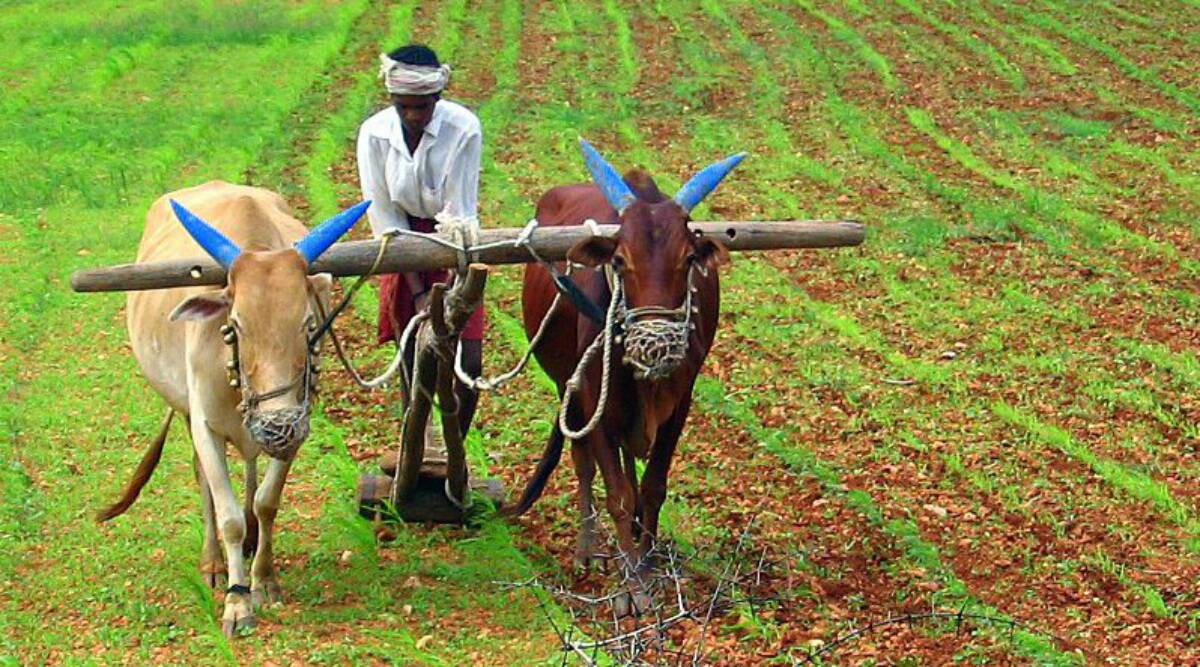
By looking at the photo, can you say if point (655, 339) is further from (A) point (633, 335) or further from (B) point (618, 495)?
(B) point (618, 495)

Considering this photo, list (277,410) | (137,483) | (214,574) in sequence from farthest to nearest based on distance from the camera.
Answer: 1. (137,483)
2. (214,574)
3. (277,410)

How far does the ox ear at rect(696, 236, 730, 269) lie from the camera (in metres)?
6.47

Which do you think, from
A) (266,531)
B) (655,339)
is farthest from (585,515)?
(655,339)

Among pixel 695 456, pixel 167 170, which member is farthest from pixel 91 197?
pixel 695 456

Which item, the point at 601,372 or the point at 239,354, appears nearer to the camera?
the point at 239,354

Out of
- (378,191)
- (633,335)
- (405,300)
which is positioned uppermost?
(633,335)

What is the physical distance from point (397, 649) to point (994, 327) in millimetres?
5371

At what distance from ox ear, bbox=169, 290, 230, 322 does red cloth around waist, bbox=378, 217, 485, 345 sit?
48.8 inches

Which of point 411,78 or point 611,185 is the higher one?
point 411,78

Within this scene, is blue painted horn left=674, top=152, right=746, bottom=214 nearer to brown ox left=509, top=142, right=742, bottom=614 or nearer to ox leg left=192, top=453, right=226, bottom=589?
brown ox left=509, top=142, right=742, bottom=614

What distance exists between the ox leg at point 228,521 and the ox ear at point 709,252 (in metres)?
2.04

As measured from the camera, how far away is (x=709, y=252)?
6492 millimetres

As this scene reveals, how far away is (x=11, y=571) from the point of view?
286 inches

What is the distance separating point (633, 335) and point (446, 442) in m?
1.53
